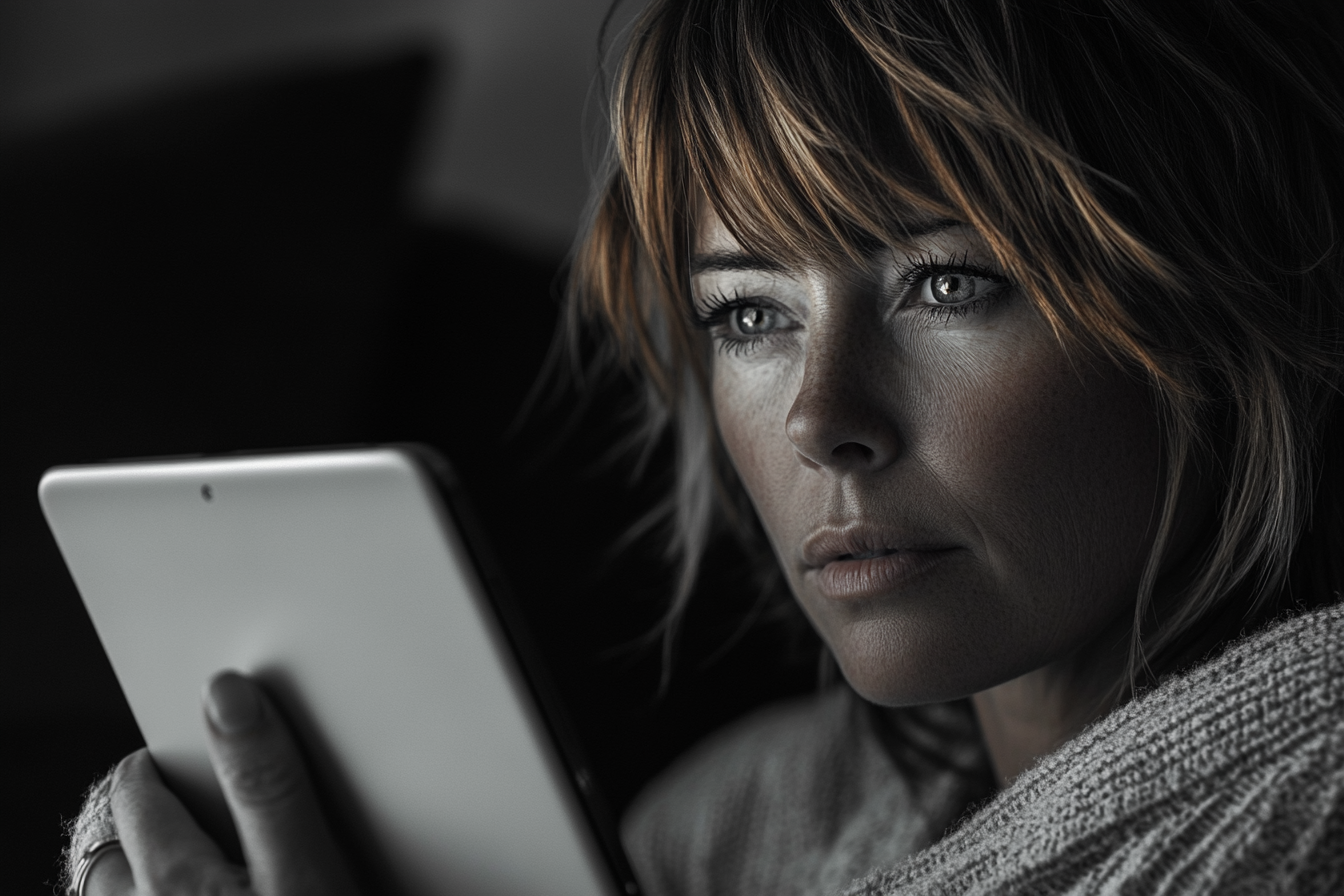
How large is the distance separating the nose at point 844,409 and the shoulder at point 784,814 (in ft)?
1.69

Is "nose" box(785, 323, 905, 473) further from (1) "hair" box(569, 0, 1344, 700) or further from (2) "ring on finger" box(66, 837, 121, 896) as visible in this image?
(2) "ring on finger" box(66, 837, 121, 896)

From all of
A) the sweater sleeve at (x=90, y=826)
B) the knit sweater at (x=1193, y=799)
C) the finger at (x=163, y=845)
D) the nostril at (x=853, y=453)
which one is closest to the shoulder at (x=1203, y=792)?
the knit sweater at (x=1193, y=799)

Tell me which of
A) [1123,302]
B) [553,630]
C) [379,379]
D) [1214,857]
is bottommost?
[1214,857]

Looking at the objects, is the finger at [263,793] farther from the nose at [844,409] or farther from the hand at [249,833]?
the nose at [844,409]

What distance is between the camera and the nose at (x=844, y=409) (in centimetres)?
71

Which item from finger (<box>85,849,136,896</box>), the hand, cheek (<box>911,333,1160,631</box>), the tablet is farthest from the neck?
finger (<box>85,849,136,896</box>)

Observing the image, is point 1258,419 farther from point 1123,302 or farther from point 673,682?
point 673,682

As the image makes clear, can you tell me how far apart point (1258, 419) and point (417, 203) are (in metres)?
1.00

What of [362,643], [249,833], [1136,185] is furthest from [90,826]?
[1136,185]

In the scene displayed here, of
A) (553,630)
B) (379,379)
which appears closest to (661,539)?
(553,630)

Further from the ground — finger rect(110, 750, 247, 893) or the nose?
the nose

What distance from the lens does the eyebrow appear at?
0.70m

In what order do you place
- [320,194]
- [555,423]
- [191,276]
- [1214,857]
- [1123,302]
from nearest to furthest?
[1214,857], [1123,302], [191,276], [320,194], [555,423]

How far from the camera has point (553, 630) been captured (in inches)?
53.3
